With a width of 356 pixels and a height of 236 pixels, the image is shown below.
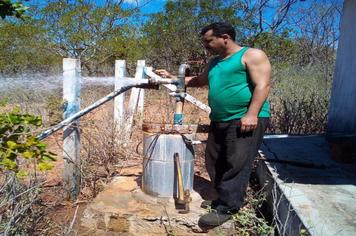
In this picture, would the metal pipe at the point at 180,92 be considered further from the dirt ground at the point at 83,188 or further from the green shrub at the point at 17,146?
the green shrub at the point at 17,146

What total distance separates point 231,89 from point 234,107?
144 mm

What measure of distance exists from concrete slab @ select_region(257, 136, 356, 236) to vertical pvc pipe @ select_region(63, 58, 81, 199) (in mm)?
1772

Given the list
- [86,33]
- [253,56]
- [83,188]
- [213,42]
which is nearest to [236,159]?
[253,56]

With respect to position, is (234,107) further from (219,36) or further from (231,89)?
(219,36)

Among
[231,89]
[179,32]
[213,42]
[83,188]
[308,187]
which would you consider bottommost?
[83,188]

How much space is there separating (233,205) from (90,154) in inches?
82.1

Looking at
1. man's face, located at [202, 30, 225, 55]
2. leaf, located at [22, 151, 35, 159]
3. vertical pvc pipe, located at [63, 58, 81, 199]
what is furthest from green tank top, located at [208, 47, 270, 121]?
leaf, located at [22, 151, 35, 159]

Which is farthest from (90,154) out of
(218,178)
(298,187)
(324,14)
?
(324,14)

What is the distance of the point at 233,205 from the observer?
10.5 ft

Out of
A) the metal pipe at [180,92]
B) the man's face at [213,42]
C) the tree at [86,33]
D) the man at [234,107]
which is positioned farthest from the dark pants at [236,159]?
the tree at [86,33]

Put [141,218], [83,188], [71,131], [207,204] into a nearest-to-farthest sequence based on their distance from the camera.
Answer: [141,218]
[207,204]
[71,131]
[83,188]

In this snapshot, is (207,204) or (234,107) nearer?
(234,107)

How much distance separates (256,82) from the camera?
298cm

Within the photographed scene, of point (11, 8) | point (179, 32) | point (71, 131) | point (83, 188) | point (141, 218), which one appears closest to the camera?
point (11, 8)
